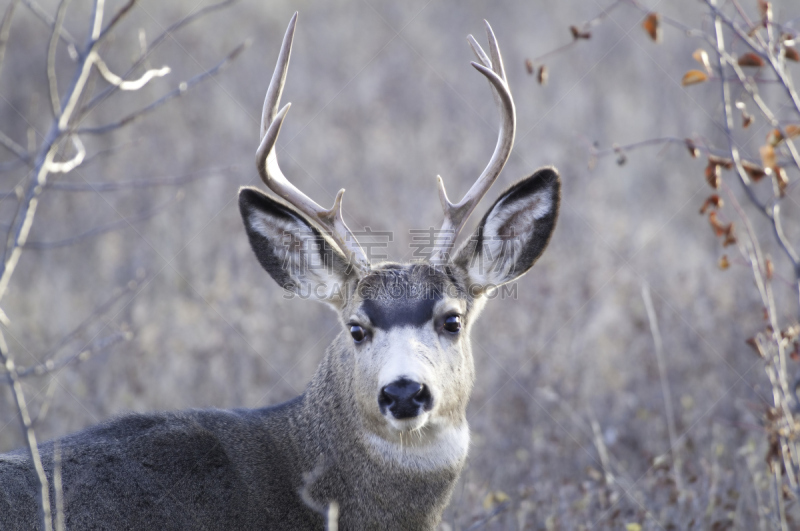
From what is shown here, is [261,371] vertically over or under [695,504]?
over

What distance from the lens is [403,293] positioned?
4215 millimetres

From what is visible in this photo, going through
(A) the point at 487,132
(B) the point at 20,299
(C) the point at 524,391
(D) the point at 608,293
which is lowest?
(C) the point at 524,391

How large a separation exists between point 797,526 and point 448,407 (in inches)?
103

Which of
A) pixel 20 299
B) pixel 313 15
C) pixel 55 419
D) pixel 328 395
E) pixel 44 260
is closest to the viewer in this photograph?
pixel 328 395

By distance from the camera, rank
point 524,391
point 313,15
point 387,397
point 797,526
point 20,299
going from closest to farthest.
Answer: point 387,397 → point 797,526 → point 524,391 → point 20,299 → point 313,15

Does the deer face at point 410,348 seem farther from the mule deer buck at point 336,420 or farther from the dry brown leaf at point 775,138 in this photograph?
the dry brown leaf at point 775,138

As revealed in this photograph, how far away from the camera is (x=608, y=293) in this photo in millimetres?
8164

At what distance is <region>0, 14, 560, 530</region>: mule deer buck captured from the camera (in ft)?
12.0

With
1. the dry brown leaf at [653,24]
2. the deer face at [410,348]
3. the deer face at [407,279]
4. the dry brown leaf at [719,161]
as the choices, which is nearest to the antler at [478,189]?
the deer face at [407,279]

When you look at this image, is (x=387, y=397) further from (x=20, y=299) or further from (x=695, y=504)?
(x=20, y=299)

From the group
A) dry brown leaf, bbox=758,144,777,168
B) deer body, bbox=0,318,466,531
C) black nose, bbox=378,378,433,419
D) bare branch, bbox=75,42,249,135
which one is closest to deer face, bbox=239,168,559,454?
black nose, bbox=378,378,433,419

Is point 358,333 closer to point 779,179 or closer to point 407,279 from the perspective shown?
point 407,279

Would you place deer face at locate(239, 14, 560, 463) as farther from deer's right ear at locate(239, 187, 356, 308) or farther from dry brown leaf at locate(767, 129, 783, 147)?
dry brown leaf at locate(767, 129, 783, 147)

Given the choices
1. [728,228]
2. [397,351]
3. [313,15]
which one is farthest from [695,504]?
[313,15]
